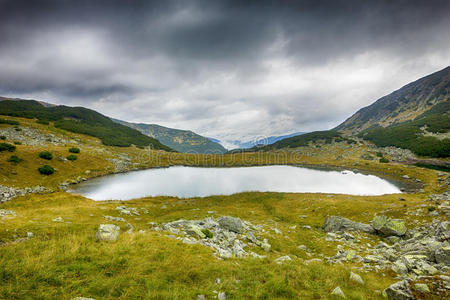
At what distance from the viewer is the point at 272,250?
13438 millimetres

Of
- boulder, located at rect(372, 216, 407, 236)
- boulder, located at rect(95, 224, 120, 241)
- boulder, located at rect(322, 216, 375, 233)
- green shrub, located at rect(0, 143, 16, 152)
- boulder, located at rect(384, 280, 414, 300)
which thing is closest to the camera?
boulder, located at rect(384, 280, 414, 300)

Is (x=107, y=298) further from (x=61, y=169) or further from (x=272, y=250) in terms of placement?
(x=61, y=169)

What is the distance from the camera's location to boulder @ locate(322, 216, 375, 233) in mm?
18277

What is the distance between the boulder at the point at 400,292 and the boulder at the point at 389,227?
1452 cm

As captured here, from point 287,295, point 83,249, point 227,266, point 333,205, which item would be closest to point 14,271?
point 83,249

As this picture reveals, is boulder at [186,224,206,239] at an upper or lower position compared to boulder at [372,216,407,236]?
upper

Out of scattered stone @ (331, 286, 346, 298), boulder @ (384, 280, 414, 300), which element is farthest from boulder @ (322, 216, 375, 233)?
scattered stone @ (331, 286, 346, 298)

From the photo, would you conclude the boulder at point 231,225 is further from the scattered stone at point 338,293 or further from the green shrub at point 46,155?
the green shrub at point 46,155

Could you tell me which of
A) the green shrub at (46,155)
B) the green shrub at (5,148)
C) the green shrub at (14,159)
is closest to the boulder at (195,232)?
the green shrub at (14,159)

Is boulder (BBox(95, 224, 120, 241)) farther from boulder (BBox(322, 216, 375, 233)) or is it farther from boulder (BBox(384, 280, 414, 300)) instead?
boulder (BBox(322, 216, 375, 233))

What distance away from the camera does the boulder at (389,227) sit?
16.3m

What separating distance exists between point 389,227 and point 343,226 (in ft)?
12.7

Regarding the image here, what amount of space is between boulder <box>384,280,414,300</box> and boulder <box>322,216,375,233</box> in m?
15.0

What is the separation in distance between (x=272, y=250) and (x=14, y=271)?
13.8 meters
